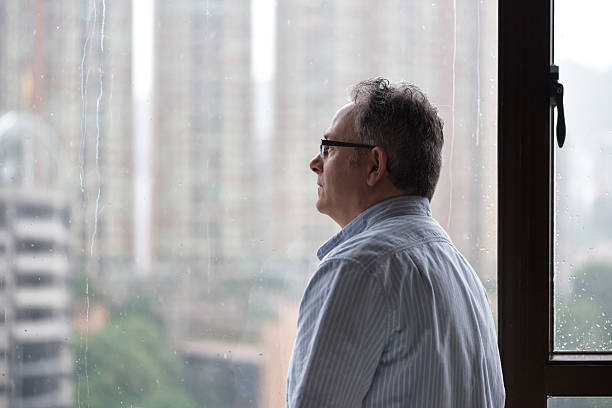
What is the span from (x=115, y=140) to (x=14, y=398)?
62 cm

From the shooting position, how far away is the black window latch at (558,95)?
1472 millimetres

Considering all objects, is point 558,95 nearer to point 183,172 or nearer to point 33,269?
point 183,172

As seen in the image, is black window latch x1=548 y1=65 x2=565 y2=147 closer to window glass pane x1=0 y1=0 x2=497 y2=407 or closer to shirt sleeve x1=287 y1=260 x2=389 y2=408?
window glass pane x1=0 y1=0 x2=497 y2=407

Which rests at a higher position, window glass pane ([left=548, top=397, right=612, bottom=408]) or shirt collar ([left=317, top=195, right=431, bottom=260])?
shirt collar ([left=317, top=195, right=431, bottom=260])

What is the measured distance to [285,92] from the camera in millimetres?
1528

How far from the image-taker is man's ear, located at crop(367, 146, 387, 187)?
3.60 feet

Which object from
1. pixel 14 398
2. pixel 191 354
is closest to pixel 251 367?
pixel 191 354

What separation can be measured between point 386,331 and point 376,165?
286mm

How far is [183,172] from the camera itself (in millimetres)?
1532

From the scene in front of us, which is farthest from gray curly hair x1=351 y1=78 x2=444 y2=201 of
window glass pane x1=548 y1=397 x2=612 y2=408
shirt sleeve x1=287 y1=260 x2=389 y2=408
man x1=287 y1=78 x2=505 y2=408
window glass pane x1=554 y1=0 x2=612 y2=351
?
window glass pane x1=548 y1=397 x2=612 y2=408

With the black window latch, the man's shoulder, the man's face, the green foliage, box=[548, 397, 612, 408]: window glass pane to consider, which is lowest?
box=[548, 397, 612, 408]: window glass pane

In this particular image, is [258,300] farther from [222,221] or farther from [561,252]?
[561,252]

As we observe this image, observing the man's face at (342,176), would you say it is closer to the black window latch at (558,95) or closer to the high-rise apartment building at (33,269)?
the black window latch at (558,95)

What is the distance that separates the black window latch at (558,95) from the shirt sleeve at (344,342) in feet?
2.40
